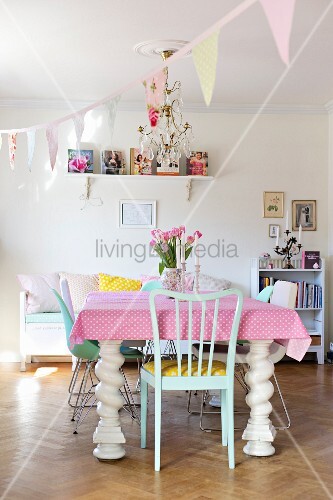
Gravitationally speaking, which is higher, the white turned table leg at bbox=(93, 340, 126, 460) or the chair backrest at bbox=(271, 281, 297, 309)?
the chair backrest at bbox=(271, 281, 297, 309)

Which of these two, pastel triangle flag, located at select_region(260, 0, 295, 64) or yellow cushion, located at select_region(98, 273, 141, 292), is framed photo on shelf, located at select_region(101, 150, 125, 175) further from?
pastel triangle flag, located at select_region(260, 0, 295, 64)

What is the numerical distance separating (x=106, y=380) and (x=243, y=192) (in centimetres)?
408

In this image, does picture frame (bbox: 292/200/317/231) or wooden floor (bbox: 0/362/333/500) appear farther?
picture frame (bbox: 292/200/317/231)

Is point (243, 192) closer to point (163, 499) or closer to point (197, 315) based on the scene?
point (197, 315)

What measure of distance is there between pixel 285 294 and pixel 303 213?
323cm

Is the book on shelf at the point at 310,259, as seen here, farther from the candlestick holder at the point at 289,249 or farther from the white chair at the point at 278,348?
the white chair at the point at 278,348

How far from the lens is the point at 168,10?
14.6ft

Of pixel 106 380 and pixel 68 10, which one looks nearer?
pixel 106 380

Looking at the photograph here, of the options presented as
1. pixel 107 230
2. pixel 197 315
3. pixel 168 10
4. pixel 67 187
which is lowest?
pixel 197 315

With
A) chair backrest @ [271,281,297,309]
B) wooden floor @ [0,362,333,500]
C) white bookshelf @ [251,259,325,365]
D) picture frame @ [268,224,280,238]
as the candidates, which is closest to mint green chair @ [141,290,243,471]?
wooden floor @ [0,362,333,500]

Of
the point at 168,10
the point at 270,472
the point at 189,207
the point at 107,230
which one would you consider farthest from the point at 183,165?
the point at 270,472

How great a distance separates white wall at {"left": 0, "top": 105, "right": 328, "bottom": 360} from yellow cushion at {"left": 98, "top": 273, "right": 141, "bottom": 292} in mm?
293

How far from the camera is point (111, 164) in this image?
7.12 m

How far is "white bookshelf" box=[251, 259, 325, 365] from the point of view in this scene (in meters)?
7.04
